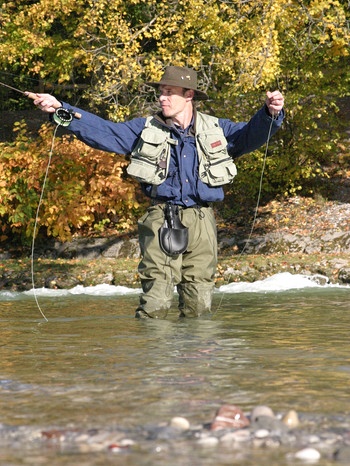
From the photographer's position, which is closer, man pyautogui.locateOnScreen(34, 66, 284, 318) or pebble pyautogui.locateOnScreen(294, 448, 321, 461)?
pebble pyautogui.locateOnScreen(294, 448, 321, 461)

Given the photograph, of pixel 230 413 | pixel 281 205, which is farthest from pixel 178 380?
pixel 281 205

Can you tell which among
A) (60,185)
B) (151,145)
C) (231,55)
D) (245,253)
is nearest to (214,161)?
(151,145)

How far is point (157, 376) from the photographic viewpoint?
5.34m

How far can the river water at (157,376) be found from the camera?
3.77 m

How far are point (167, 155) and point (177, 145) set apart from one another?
0.58ft

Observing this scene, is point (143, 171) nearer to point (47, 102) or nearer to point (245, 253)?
point (47, 102)

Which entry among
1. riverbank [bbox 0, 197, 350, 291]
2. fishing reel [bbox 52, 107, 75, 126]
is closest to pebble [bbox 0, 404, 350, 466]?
fishing reel [bbox 52, 107, 75, 126]

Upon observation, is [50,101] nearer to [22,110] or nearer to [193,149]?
[193,149]

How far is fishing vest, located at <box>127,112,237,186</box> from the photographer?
7.67 m

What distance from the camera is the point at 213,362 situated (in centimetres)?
583

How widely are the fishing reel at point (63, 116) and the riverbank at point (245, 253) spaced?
680cm

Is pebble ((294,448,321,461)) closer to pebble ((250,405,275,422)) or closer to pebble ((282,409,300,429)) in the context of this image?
pebble ((282,409,300,429))

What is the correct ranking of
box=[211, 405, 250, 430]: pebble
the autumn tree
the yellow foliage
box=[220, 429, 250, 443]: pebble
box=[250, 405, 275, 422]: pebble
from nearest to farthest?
box=[220, 429, 250, 443]: pebble → box=[211, 405, 250, 430]: pebble → box=[250, 405, 275, 422]: pebble → the autumn tree → the yellow foliage

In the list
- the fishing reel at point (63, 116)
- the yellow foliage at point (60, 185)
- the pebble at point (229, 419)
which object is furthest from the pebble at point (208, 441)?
the yellow foliage at point (60, 185)
